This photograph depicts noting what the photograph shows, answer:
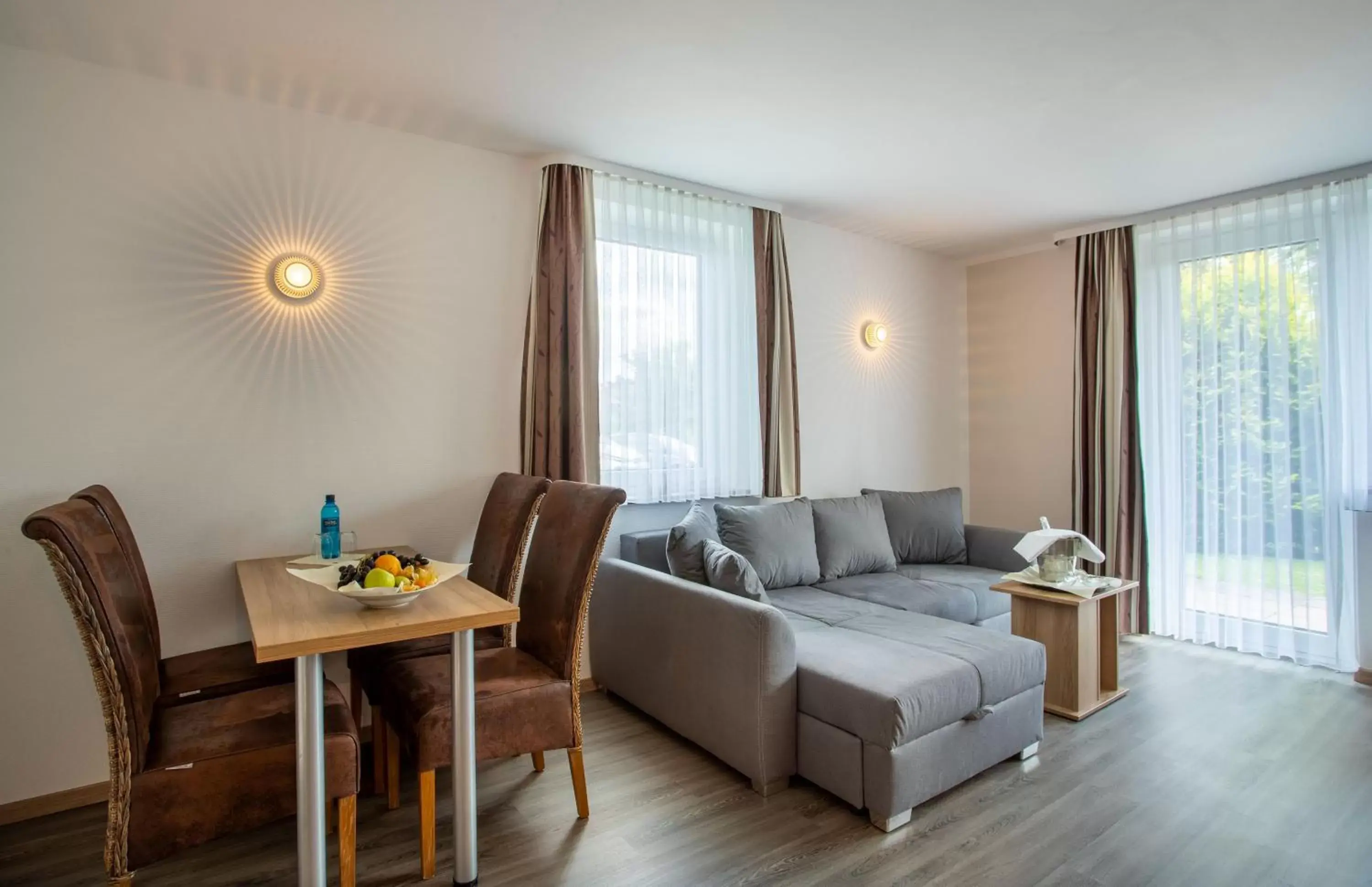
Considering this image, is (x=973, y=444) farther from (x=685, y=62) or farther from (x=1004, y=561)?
(x=685, y=62)

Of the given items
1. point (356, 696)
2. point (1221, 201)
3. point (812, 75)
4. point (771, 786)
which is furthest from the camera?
point (1221, 201)

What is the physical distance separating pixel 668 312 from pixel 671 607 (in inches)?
65.6

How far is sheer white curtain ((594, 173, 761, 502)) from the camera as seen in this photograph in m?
3.65

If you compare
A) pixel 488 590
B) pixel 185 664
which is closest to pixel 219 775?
pixel 185 664

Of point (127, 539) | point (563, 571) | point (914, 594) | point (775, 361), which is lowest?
point (914, 594)

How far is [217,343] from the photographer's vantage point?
108 inches

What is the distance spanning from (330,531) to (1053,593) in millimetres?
3107

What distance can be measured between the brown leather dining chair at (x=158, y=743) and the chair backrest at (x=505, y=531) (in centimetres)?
74

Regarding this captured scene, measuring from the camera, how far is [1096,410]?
→ 180 inches

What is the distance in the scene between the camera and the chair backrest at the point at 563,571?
230 cm

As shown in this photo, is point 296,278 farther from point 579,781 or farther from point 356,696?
point 579,781

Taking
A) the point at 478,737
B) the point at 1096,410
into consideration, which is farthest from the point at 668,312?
the point at 1096,410

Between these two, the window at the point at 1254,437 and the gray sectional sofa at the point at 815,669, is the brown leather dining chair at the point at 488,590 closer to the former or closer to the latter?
the gray sectional sofa at the point at 815,669

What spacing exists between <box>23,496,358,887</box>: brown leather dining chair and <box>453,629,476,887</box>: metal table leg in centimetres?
26
